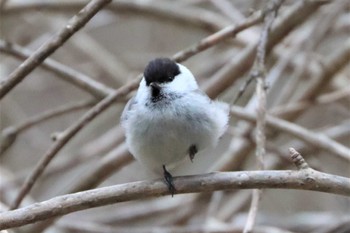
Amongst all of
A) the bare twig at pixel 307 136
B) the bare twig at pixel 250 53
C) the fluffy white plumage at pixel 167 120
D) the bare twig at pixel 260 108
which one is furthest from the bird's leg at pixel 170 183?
the bare twig at pixel 250 53

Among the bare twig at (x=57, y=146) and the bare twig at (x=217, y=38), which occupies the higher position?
the bare twig at (x=217, y=38)

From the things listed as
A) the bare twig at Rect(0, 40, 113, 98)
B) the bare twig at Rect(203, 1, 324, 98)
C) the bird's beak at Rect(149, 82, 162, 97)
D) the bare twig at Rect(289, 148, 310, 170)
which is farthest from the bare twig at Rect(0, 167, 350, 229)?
the bare twig at Rect(203, 1, 324, 98)

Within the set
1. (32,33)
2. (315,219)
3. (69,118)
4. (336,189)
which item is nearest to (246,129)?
(315,219)

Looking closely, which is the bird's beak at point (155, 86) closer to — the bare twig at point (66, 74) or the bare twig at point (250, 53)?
the bare twig at point (66, 74)

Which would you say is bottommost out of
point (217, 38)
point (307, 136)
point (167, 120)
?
point (167, 120)

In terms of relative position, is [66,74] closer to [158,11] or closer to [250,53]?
[250,53]

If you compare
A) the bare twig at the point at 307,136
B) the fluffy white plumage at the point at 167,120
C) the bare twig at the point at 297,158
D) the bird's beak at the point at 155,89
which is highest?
the bare twig at the point at 307,136

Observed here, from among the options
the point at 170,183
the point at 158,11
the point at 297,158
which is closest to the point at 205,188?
the point at 170,183

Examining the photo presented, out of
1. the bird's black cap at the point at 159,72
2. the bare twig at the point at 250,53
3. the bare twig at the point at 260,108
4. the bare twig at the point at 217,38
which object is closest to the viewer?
the bare twig at the point at 260,108
